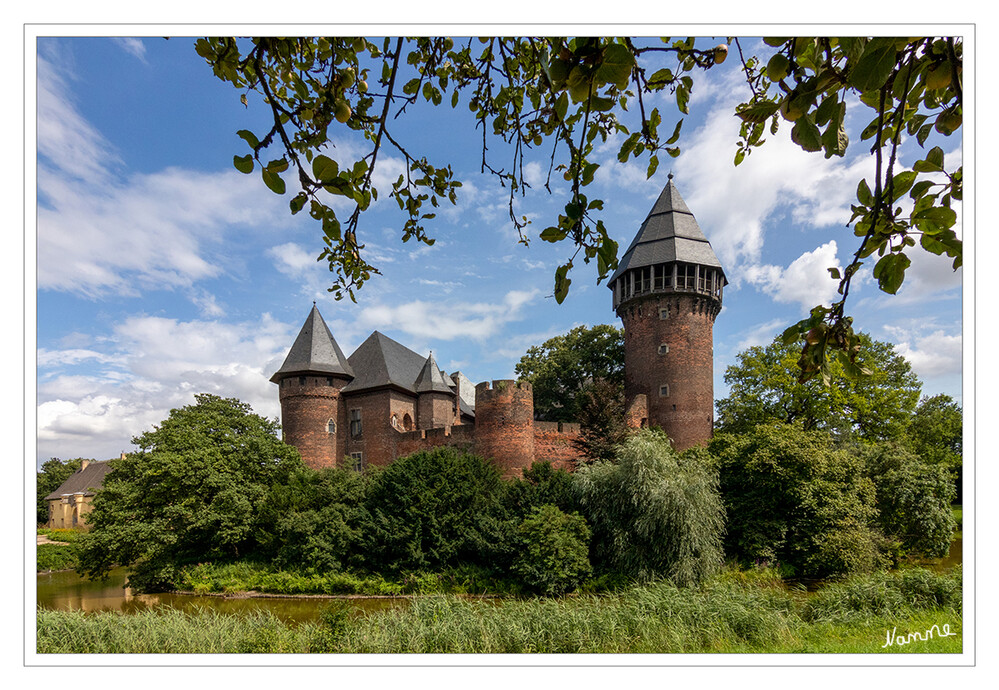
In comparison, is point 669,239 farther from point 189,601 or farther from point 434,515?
point 189,601

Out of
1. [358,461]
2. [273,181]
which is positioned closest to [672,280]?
[358,461]

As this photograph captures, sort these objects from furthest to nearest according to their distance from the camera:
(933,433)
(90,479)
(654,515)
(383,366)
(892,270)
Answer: (383,366), (90,479), (933,433), (654,515), (892,270)

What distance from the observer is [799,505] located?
1641cm

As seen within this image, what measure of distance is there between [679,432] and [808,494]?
8376mm

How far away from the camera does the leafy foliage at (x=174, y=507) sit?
1914 centimetres

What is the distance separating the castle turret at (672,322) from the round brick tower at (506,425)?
5304 mm

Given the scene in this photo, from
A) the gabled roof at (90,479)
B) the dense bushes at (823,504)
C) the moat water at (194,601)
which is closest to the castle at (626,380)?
the moat water at (194,601)

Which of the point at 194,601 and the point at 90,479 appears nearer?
the point at 194,601

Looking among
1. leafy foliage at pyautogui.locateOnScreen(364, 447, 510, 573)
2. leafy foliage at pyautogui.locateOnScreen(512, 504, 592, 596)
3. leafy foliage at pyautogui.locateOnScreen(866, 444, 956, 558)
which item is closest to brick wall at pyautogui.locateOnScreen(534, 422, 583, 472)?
leafy foliage at pyautogui.locateOnScreen(364, 447, 510, 573)

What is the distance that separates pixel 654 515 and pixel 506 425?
8.19 meters

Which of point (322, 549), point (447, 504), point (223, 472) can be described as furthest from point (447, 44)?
point (223, 472)

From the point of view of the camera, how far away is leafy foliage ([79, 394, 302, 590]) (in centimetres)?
1914
